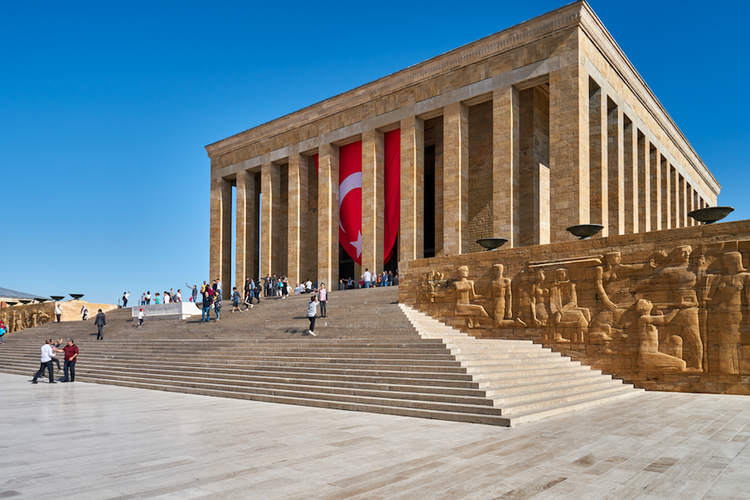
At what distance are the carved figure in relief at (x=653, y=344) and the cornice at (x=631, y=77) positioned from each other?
39.5ft

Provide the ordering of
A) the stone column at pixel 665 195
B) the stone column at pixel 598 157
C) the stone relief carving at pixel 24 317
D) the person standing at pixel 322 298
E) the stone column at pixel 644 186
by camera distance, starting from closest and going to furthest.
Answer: the person standing at pixel 322 298 < the stone column at pixel 598 157 < the stone column at pixel 644 186 < the stone column at pixel 665 195 < the stone relief carving at pixel 24 317

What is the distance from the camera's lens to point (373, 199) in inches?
958

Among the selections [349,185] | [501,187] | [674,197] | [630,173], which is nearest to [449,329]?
[501,187]

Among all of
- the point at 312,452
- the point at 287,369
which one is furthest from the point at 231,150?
the point at 312,452

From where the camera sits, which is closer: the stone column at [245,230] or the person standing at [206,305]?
the person standing at [206,305]

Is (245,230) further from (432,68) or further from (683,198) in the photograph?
(683,198)

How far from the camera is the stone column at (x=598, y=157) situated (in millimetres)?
19734

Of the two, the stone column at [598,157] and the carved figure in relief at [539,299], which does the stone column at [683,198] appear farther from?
the carved figure in relief at [539,299]

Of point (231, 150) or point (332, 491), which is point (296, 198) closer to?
point (231, 150)

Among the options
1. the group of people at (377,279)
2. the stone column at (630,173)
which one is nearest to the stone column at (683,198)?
the stone column at (630,173)

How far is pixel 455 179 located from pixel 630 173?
7.61 m

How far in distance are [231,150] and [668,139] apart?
76.4 ft

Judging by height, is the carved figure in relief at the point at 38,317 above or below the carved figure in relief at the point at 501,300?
below

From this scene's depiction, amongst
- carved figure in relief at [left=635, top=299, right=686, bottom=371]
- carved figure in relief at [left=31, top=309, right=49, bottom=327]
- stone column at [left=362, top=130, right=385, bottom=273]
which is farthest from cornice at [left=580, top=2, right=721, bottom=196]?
carved figure in relief at [left=31, top=309, right=49, bottom=327]
